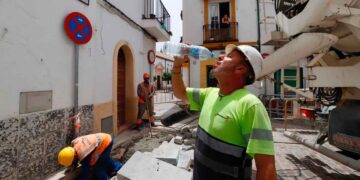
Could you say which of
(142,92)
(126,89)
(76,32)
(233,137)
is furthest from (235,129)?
(126,89)

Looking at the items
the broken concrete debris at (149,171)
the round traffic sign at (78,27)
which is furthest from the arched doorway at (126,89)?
the broken concrete debris at (149,171)

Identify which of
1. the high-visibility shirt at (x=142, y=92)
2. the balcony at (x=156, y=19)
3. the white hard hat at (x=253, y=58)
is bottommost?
the high-visibility shirt at (x=142, y=92)

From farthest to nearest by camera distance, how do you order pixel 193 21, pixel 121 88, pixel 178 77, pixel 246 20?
1. pixel 193 21
2. pixel 246 20
3. pixel 121 88
4. pixel 178 77

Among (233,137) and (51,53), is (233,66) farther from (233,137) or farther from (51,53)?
(51,53)

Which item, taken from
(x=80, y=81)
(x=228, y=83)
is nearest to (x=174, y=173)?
(x=228, y=83)

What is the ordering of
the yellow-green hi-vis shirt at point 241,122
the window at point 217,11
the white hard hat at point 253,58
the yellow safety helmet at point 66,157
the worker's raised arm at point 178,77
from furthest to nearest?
the window at point 217,11
the yellow safety helmet at point 66,157
the worker's raised arm at point 178,77
the white hard hat at point 253,58
the yellow-green hi-vis shirt at point 241,122

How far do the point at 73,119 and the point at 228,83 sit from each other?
A: 3699 mm

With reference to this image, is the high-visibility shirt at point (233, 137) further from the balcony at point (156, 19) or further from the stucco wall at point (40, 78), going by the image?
the balcony at point (156, 19)

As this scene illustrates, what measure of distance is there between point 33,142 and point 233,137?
3.35m

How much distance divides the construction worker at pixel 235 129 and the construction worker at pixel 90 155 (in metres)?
2.51

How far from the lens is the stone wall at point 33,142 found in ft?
9.91

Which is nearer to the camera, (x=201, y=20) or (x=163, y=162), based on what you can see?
(x=163, y=162)

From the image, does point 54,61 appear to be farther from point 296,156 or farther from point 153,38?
point 153,38

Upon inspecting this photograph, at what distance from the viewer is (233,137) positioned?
155 cm
